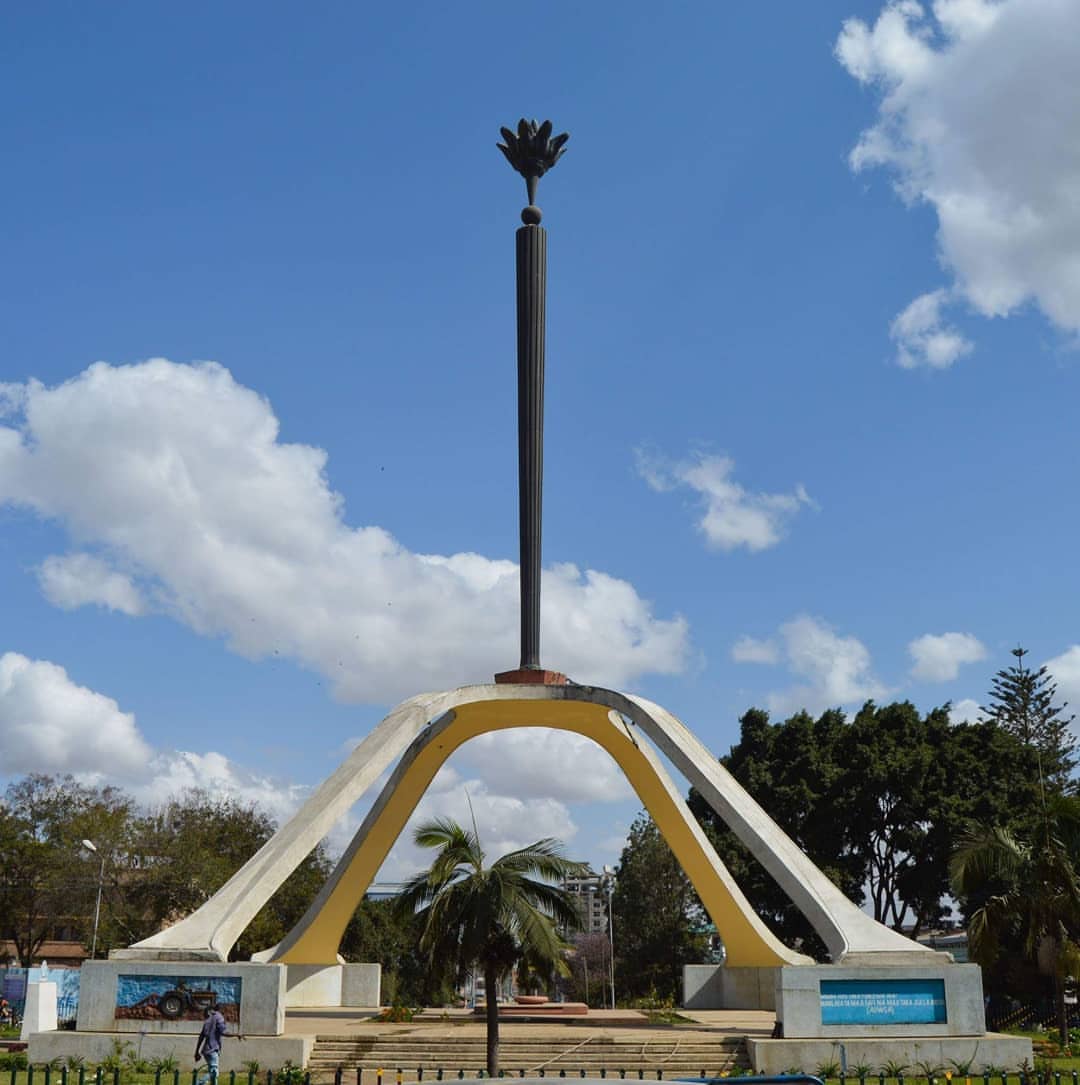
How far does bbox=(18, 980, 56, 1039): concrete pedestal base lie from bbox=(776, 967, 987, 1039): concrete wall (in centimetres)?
1165

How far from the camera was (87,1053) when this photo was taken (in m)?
16.2

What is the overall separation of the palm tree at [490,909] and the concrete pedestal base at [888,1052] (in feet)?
12.3

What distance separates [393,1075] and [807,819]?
23680 mm

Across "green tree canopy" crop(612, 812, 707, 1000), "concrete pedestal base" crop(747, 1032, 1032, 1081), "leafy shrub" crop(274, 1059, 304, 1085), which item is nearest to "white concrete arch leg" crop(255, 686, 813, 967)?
"concrete pedestal base" crop(747, 1032, 1032, 1081)

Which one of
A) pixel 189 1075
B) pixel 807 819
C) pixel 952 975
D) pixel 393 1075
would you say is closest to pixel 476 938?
pixel 393 1075

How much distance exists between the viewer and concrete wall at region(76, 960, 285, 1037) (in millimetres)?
16330

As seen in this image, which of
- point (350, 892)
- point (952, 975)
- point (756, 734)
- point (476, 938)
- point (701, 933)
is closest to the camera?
point (476, 938)

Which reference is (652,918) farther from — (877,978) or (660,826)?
(877,978)

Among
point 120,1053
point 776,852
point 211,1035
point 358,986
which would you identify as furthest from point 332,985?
point 776,852

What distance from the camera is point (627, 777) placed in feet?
81.7

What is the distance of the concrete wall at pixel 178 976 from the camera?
16330mm

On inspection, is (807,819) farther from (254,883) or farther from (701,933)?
(254,883)

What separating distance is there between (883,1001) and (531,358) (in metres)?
14.1

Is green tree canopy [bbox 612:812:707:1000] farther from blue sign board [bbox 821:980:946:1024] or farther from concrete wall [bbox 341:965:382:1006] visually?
blue sign board [bbox 821:980:946:1024]
